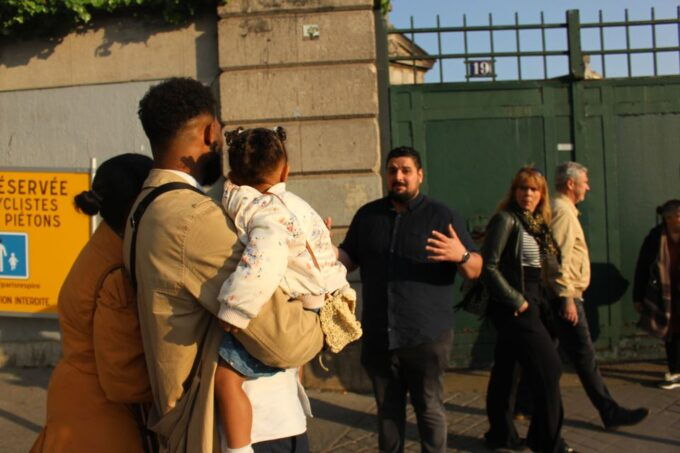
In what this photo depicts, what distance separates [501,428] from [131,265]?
3.46 meters

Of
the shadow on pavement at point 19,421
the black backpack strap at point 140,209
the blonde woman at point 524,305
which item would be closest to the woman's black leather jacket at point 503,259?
the blonde woman at point 524,305

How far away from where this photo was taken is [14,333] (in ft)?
21.7

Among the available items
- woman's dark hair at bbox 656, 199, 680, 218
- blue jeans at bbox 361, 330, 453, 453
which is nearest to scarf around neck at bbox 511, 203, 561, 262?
blue jeans at bbox 361, 330, 453, 453

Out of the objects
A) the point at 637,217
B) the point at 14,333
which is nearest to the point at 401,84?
the point at 637,217

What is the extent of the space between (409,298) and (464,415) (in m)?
1.92

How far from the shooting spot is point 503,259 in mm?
4613

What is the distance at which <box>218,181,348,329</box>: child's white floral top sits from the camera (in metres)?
1.85

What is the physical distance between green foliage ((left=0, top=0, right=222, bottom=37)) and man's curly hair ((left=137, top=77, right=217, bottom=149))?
13.9ft

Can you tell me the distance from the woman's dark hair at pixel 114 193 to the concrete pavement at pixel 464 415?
3157 mm

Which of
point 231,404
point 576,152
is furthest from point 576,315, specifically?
point 231,404

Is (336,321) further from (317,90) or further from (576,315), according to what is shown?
(317,90)

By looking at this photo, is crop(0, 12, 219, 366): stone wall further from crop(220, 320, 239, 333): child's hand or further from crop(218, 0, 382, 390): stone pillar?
crop(220, 320, 239, 333): child's hand

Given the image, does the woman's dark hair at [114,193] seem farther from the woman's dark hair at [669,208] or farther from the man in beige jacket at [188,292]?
the woman's dark hair at [669,208]

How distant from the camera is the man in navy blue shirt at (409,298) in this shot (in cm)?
398
